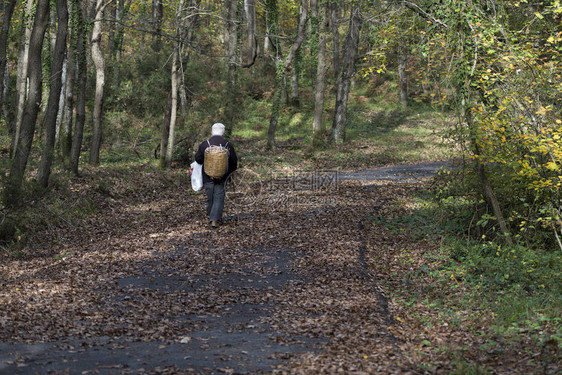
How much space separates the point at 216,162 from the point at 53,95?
5.41 meters

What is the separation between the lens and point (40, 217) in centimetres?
1302

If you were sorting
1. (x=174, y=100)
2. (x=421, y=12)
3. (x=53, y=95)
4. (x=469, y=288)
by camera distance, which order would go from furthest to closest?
(x=174, y=100) → (x=53, y=95) → (x=421, y=12) → (x=469, y=288)

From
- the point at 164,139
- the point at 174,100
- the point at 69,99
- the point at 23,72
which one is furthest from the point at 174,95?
the point at 23,72

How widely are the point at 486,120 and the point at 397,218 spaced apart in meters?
4.52

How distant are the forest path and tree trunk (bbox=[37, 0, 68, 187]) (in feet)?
6.64

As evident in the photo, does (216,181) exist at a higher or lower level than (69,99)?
lower

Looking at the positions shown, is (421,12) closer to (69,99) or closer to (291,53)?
(69,99)

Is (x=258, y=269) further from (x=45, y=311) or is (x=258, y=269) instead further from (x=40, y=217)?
(x=40, y=217)

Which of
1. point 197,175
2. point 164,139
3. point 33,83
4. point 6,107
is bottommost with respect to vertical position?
point 197,175

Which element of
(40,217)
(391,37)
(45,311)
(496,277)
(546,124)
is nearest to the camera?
(45,311)

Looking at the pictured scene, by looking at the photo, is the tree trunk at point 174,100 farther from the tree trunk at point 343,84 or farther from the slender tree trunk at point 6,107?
the slender tree trunk at point 6,107

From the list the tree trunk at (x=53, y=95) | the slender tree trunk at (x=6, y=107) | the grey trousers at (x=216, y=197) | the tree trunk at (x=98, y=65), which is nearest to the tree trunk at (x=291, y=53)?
the tree trunk at (x=98, y=65)

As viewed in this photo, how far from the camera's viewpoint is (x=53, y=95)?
14.9 meters

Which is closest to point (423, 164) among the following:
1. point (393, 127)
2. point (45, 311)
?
point (393, 127)
